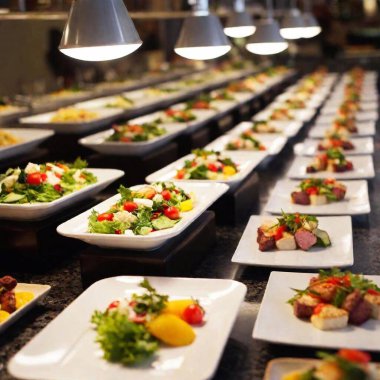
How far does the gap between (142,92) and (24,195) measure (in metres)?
4.14

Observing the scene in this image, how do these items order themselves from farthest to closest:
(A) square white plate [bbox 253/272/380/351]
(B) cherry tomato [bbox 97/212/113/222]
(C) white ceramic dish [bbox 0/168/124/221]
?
(C) white ceramic dish [bbox 0/168/124/221], (B) cherry tomato [bbox 97/212/113/222], (A) square white plate [bbox 253/272/380/351]

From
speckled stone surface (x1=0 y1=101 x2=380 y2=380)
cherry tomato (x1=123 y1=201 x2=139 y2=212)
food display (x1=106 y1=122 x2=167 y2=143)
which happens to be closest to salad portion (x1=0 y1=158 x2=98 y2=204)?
speckled stone surface (x1=0 y1=101 x2=380 y2=380)

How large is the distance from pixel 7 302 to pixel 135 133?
199cm

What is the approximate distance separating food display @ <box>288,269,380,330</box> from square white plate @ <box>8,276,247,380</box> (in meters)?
0.20

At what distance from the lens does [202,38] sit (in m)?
3.06

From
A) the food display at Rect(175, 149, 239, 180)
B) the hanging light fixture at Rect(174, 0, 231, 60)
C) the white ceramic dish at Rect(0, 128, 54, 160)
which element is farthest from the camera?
the white ceramic dish at Rect(0, 128, 54, 160)

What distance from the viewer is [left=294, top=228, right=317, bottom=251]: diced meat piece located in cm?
244

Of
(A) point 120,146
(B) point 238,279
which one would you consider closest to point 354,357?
(B) point 238,279

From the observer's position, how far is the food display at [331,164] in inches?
145

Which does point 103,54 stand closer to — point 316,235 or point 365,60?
point 316,235

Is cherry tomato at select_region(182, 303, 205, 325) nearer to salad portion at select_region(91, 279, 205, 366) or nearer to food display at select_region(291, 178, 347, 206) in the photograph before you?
salad portion at select_region(91, 279, 205, 366)

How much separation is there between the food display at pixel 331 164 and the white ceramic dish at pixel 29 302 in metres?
1.98

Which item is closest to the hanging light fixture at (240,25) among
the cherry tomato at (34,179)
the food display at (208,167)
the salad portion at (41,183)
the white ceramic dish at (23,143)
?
the food display at (208,167)

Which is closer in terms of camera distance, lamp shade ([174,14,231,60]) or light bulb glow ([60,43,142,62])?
light bulb glow ([60,43,142,62])
